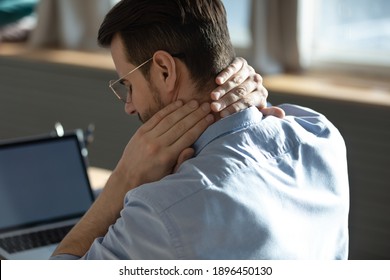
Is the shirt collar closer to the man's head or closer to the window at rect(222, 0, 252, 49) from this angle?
the man's head

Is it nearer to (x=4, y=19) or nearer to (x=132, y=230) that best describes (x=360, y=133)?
(x=132, y=230)

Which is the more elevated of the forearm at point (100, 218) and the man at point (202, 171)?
Answer: the man at point (202, 171)

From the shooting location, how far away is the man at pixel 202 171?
4.28 feet

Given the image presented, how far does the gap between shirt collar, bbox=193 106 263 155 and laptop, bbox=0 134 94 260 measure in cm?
67

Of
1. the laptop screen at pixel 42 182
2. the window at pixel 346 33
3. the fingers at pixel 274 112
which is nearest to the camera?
the fingers at pixel 274 112

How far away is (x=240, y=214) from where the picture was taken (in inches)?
51.8

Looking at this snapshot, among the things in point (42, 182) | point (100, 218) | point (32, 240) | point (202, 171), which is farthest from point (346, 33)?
point (202, 171)

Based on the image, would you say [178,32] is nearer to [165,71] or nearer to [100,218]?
[165,71]

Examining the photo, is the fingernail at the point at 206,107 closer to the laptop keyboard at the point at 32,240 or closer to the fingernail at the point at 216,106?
the fingernail at the point at 216,106

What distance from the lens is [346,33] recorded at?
3504 millimetres

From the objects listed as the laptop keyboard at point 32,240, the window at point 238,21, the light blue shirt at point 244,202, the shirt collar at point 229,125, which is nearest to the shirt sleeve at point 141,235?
the light blue shirt at point 244,202

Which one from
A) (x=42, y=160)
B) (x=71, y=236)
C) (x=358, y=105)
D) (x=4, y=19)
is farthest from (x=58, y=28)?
(x=71, y=236)

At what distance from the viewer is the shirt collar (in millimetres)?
1473

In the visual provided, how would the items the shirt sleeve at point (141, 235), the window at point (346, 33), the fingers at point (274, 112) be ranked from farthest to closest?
the window at point (346, 33)
the fingers at point (274, 112)
the shirt sleeve at point (141, 235)
